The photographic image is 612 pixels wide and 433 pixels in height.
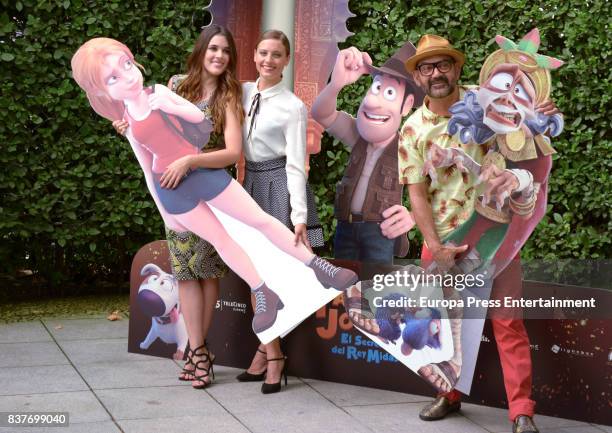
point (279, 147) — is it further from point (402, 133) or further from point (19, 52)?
point (19, 52)

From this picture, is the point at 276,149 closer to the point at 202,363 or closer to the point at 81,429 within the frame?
the point at 202,363

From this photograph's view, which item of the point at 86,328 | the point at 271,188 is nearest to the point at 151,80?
the point at 86,328

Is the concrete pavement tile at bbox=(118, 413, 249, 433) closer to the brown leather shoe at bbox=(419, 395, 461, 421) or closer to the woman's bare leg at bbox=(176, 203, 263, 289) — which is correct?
the woman's bare leg at bbox=(176, 203, 263, 289)

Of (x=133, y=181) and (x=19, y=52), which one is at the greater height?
(x=19, y=52)

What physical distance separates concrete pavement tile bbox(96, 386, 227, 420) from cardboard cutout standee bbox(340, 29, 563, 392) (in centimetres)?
108

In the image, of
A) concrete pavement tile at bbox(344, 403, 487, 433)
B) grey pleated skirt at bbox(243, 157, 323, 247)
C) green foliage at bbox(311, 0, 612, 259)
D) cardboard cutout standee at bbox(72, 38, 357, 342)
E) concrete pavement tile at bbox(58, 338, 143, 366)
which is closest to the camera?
concrete pavement tile at bbox(344, 403, 487, 433)

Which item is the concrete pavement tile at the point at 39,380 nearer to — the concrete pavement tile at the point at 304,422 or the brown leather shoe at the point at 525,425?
the concrete pavement tile at the point at 304,422

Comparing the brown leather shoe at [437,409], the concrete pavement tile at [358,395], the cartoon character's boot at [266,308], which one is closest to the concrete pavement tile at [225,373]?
the concrete pavement tile at [358,395]

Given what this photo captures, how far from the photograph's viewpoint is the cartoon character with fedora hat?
4773 mm

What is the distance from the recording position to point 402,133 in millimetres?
4102

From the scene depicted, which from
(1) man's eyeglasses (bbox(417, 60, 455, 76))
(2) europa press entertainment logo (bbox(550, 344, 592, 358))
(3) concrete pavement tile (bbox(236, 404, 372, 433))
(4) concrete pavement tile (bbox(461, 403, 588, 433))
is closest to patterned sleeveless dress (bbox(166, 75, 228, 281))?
(3) concrete pavement tile (bbox(236, 404, 372, 433))

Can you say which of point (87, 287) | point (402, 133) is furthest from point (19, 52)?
point (402, 133)

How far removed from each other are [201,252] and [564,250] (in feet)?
7.31

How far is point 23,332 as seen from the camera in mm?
5684
